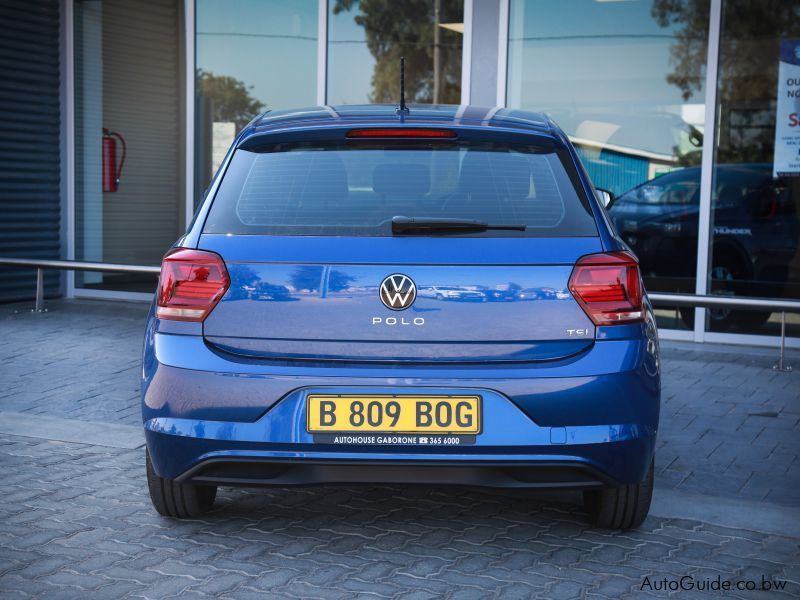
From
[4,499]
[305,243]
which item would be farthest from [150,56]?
[305,243]

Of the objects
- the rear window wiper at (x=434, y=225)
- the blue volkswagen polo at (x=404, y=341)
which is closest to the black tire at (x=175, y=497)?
the blue volkswagen polo at (x=404, y=341)

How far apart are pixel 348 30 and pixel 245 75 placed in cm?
122

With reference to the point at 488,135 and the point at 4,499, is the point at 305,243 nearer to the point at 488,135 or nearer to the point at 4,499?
the point at 488,135

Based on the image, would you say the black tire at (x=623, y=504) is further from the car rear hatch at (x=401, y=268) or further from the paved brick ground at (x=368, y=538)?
the car rear hatch at (x=401, y=268)

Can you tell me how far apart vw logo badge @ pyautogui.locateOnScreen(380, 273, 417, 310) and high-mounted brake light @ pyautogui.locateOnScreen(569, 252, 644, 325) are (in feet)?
1.73

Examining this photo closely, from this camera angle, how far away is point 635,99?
9.88m

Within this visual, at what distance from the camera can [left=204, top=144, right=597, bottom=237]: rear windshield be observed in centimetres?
374

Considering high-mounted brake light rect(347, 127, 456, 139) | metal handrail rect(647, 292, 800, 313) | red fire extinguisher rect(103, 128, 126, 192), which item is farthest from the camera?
red fire extinguisher rect(103, 128, 126, 192)

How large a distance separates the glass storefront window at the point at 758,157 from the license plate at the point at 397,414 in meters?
6.46

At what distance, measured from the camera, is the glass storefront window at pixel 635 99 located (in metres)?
9.61

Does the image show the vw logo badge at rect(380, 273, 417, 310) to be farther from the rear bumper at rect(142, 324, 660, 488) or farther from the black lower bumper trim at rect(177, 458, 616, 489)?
the black lower bumper trim at rect(177, 458, 616, 489)

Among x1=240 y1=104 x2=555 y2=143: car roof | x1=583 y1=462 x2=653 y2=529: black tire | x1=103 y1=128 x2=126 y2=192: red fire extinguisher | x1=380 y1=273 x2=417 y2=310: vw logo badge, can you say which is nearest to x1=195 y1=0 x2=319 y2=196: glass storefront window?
x1=103 y1=128 x2=126 y2=192: red fire extinguisher

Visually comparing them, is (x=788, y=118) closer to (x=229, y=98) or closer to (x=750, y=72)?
(x=750, y=72)

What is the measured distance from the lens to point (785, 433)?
6.04 m
